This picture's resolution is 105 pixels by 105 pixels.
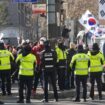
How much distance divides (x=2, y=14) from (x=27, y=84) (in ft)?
236

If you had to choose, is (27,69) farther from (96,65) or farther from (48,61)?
(96,65)

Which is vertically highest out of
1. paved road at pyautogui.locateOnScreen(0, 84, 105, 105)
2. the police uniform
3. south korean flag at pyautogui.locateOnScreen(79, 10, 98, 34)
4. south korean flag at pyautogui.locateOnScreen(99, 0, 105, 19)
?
south korean flag at pyautogui.locateOnScreen(99, 0, 105, 19)

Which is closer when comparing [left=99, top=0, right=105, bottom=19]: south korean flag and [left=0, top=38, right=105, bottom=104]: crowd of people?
[left=0, top=38, right=105, bottom=104]: crowd of people

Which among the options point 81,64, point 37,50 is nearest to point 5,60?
point 37,50

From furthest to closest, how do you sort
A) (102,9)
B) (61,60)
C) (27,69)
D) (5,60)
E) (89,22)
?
1. (89,22)
2. (61,60)
3. (102,9)
4. (5,60)
5. (27,69)

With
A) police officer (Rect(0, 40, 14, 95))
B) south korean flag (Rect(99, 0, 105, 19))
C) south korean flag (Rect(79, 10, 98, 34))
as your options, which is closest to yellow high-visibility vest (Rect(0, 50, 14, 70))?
police officer (Rect(0, 40, 14, 95))

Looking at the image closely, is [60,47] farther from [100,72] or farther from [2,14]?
[2,14]

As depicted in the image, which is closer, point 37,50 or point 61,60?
point 37,50

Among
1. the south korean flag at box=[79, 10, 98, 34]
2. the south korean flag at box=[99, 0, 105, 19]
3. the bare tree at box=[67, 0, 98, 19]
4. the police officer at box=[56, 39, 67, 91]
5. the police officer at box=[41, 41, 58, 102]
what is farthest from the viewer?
the bare tree at box=[67, 0, 98, 19]

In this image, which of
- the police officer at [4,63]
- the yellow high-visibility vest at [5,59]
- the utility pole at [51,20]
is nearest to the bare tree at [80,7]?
the utility pole at [51,20]

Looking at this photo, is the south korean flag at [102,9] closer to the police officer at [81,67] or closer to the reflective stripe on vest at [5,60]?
the police officer at [81,67]

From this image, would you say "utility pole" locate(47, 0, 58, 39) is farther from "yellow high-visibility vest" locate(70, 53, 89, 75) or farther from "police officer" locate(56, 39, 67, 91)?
"yellow high-visibility vest" locate(70, 53, 89, 75)

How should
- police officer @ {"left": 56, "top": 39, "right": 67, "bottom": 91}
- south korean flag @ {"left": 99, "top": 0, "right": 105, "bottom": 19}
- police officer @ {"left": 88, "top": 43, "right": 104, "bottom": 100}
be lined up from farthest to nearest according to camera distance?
police officer @ {"left": 56, "top": 39, "right": 67, "bottom": 91}
south korean flag @ {"left": 99, "top": 0, "right": 105, "bottom": 19}
police officer @ {"left": 88, "top": 43, "right": 104, "bottom": 100}

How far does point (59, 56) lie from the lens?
73.3 feet
